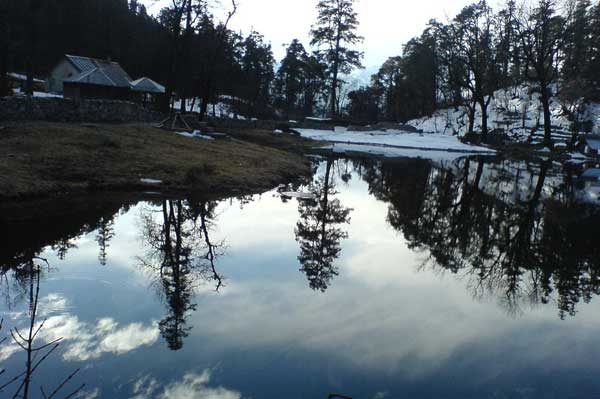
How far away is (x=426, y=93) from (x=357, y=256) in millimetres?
67784

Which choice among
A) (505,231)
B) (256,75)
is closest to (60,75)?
(256,75)

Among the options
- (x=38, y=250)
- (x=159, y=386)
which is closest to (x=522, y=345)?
(x=159, y=386)

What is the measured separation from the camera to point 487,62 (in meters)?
62.6

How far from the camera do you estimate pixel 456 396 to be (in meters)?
5.31

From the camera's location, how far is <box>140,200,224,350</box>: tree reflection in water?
22.7 ft

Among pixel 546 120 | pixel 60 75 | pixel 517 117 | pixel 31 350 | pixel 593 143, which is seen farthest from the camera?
pixel 517 117

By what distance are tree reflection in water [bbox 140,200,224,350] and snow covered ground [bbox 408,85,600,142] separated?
4931cm

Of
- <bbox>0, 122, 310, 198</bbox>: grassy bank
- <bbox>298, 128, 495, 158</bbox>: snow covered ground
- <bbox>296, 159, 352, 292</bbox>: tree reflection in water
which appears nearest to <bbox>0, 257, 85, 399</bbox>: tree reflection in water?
<bbox>296, 159, 352, 292</bbox>: tree reflection in water

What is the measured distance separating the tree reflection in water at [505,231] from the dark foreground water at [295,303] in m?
0.08

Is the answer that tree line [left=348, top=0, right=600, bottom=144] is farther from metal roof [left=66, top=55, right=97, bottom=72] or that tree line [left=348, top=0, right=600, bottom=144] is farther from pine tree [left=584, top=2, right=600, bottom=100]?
metal roof [left=66, top=55, right=97, bottom=72]

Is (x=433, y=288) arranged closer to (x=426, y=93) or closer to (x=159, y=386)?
(x=159, y=386)

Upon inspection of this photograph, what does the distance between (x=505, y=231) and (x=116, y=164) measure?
48.0 feet

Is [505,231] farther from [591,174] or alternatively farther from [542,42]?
[542,42]

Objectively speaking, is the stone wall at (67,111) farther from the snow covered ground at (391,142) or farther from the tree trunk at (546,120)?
the tree trunk at (546,120)
